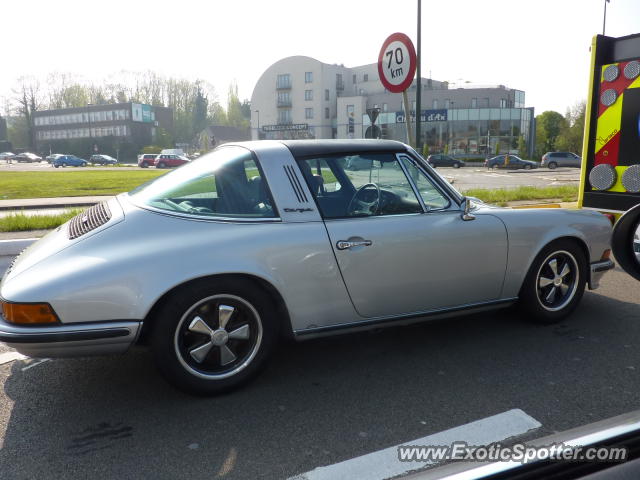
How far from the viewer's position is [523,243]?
152 inches

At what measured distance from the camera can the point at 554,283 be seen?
416cm

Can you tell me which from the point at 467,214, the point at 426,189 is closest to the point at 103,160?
the point at 426,189

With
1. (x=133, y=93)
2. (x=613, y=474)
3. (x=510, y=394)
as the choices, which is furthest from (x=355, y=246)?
(x=133, y=93)

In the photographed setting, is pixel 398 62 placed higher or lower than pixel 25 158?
higher

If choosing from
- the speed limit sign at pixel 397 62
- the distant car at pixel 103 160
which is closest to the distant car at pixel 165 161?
the distant car at pixel 103 160

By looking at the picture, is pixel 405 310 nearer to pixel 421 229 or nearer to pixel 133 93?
pixel 421 229

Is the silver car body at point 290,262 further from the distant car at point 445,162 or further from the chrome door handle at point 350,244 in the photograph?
the distant car at point 445,162

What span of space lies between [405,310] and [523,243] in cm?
106

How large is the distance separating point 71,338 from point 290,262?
3.90 feet

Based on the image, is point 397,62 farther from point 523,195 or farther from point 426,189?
point 523,195

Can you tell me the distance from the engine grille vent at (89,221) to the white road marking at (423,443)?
70.5 inches

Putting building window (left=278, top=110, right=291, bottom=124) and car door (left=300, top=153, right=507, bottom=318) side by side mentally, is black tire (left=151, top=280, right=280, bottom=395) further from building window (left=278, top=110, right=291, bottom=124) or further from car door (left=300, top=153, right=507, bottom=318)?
building window (left=278, top=110, right=291, bottom=124)

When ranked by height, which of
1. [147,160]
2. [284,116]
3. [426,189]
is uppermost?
[284,116]

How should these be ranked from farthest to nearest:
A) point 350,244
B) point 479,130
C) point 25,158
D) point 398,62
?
point 25,158
point 479,130
point 398,62
point 350,244
